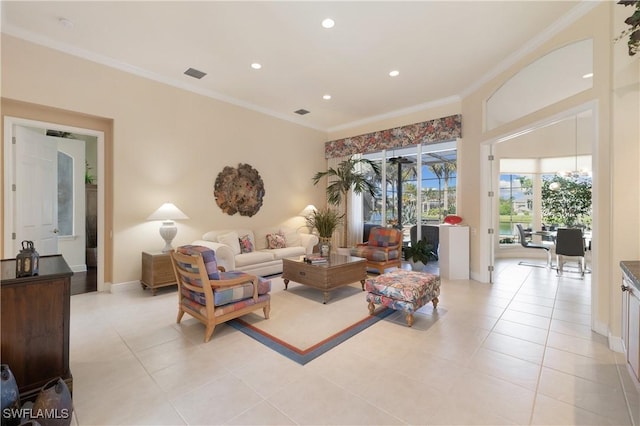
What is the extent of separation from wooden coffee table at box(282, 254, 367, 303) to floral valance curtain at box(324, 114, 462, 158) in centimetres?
316

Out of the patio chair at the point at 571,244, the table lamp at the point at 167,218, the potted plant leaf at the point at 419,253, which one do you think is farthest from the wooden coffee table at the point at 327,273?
the patio chair at the point at 571,244

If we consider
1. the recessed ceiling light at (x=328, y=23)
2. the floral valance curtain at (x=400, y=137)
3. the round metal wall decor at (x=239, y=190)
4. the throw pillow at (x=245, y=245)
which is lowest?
the throw pillow at (x=245, y=245)

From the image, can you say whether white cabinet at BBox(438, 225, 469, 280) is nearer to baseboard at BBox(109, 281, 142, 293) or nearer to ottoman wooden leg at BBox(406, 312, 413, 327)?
ottoman wooden leg at BBox(406, 312, 413, 327)

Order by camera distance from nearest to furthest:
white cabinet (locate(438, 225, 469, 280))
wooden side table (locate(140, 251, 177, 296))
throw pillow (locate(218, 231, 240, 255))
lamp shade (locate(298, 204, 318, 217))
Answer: wooden side table (locate(140, 251, 177, 296)) → throw pillow (locate(218, 231, 240, 255)) → white cabinet (locate(438, 225, 469, 280)) → lamp shade (locate(298, 204, 318, 217))

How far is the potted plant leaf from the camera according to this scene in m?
5.67

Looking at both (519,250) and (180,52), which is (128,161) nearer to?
(180,52)

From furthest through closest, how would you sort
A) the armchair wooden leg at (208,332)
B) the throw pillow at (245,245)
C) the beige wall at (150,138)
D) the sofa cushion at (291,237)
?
the sofa cushion at (291,237) → the throw pillow at (245,245) → the beige wall at (150,138) → the armchair wooden leg at (208,332)

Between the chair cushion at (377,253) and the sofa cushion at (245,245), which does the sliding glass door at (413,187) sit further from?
the sofa cushion at (245,245)

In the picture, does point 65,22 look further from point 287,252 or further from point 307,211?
point 307,211

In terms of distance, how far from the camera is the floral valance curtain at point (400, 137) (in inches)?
219

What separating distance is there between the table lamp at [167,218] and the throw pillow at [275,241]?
5.74 ft

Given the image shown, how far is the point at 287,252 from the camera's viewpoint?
5.63 m

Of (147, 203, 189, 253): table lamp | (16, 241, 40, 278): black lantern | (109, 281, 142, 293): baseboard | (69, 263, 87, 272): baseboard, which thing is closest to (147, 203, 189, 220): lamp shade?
(147, 203, 189, 253): table lamp

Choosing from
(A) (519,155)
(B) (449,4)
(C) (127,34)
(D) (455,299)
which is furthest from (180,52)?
(A) (519,155)
